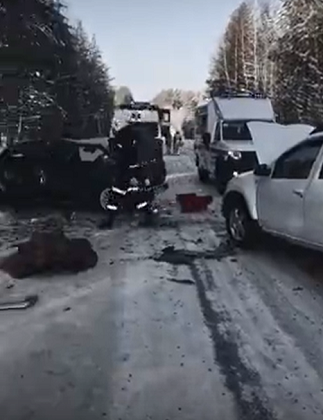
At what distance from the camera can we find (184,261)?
794cm

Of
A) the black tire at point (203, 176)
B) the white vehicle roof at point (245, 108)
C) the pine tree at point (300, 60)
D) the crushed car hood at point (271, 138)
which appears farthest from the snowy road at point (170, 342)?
the pine tree at point (300, 60)

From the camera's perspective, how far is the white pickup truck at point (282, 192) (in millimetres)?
6910

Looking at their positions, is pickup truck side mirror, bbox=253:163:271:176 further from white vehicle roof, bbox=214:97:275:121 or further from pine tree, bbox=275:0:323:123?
pine tree, bbox=275:0:323:123

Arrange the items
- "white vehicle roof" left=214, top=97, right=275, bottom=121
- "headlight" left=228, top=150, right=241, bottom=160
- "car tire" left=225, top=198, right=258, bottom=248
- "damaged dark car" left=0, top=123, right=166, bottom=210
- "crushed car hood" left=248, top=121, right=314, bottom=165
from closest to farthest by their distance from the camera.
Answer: "car tire" left=225, top=198, right=258, bottom=248 → "crushed car hood" left=248, top=121, right=314, bottom=165 → "damaged dark car" left=0, top=123, right=166, bottom=210 → "headlight" left=228, top=150, right=241, bottom=160 → "white vehicle roof" left=214, top=97, right=275, bottom=121

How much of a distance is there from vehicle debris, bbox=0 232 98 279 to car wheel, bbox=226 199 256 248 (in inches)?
76.2

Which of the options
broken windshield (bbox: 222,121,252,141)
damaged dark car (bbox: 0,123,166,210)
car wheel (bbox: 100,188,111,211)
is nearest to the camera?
car wheel (bbox: 100,188,111,211)

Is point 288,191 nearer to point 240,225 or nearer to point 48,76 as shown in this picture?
point 240,225

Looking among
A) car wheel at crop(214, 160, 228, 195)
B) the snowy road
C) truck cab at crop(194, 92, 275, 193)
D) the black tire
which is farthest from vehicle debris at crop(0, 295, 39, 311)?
the black tire

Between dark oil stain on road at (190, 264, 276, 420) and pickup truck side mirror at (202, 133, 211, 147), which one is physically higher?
pickup truck side mirror at (202, 133, 211, 147)

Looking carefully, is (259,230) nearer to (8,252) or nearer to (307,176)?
(307,176)

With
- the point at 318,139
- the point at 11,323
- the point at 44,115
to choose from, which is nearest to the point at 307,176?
the point at 318,139

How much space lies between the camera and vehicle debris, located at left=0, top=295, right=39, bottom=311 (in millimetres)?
5922

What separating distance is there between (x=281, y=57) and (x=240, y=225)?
2014cm

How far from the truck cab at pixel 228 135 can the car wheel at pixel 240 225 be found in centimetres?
663
